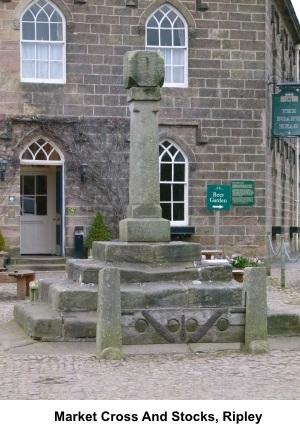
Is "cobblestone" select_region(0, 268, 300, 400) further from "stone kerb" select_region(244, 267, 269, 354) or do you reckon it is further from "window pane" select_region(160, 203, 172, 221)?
"window pane" select_region(160, 203, 172, 221)

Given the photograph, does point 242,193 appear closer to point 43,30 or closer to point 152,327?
point 43,30

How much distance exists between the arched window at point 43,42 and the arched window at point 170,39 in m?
2.32

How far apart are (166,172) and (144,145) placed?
38.0 ft

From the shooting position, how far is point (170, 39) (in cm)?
2461

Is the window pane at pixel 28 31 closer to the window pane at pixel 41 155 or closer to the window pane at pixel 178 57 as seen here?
the window pane at pixel 41 155

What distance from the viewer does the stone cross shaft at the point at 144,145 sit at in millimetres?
12859

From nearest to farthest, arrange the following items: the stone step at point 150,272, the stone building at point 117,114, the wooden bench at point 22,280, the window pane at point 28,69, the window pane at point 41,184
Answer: the stone step at point 150,272 → the wooden bench at point 22,280 → the stone building at point 117,114 → the window pane at point 28,69 → the window pane at point 41,184

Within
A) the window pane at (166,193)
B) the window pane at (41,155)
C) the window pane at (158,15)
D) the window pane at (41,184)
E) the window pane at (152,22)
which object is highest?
the window pane at (158,15)

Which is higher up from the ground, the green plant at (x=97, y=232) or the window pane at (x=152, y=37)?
the window pane at (x=152, y=37)

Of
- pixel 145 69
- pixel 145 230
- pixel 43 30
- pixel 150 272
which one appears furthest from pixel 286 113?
pixel 150 272

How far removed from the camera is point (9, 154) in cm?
2347

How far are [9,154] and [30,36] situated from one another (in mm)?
3037

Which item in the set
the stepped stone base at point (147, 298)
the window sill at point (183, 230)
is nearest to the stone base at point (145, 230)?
the stepped stone base at point (147, 298)

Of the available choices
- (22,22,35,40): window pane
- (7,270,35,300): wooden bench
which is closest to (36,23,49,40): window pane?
(22,22,35,40): window pane
